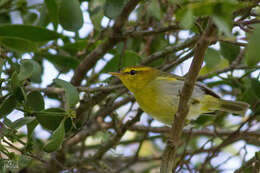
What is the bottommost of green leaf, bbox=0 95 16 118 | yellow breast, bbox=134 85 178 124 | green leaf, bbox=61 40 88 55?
green leaf, bbox=0 95 16 118

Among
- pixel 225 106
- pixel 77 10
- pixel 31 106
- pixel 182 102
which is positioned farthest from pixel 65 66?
pixel 225 106

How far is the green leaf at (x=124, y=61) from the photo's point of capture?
303cm

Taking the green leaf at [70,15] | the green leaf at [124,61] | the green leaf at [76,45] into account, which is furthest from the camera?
the green leaf at [124,61]

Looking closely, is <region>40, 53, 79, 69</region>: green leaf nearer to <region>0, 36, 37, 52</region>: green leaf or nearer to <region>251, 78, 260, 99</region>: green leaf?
<region>0, 36, 37, 52</region>: green leaf

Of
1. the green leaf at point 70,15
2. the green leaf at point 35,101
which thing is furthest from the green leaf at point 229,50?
the green leaf at point 35,101

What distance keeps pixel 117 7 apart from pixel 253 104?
1.47 metres

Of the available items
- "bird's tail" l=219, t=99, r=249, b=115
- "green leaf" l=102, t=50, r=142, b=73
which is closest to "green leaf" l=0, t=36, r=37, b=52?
"green leaf" l=102, t=50, r=142, b=73

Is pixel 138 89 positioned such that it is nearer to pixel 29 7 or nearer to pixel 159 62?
pixel 159 62

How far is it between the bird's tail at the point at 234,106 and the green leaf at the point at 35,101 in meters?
1.73

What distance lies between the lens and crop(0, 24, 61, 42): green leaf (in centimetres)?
196

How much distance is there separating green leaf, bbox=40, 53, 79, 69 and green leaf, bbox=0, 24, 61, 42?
55 cm

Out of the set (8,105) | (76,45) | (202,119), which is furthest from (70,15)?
(202,119)

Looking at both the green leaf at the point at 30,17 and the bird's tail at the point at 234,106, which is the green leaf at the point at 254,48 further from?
the green leaf at the point at 30,17

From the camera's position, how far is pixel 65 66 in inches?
115
